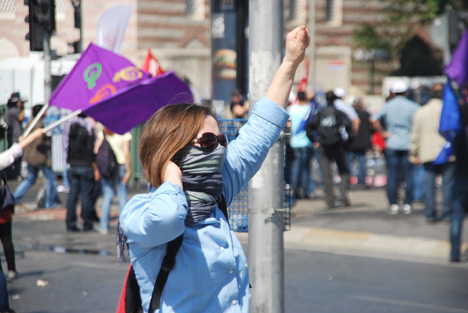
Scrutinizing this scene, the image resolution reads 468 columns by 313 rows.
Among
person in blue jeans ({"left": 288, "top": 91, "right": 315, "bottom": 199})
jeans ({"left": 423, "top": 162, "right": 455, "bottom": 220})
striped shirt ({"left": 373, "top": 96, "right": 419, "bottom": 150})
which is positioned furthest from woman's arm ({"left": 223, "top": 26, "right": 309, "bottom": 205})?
person in blue jeans ({"left": 288, "top": 91, "right": 315, "bottom": 199})

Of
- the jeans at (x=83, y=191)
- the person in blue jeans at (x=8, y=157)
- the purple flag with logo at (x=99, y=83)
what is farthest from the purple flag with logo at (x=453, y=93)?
the jeans at (x=83, y=191)

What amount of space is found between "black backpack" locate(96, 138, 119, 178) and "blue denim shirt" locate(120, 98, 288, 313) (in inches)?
292

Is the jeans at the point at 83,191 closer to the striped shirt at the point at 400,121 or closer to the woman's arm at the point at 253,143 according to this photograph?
the striped shirt at the point at 400,121

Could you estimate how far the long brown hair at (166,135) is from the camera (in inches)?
97.7

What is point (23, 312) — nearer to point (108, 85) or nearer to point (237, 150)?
point (108, 85)

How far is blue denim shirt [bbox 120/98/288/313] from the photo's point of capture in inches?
92.0

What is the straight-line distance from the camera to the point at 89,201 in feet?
32.9

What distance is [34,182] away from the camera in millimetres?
11594

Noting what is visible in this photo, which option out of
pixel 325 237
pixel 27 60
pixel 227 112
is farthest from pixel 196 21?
pixel 325 237

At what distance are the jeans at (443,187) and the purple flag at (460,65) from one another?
2529 millimetres

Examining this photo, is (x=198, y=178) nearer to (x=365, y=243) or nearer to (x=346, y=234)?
(x=365, y=243)

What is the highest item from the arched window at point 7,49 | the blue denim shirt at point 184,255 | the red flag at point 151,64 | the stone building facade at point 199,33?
the stone building facade at point 199,33

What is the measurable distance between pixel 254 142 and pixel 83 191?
762 cm

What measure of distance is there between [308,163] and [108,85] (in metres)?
7.49
